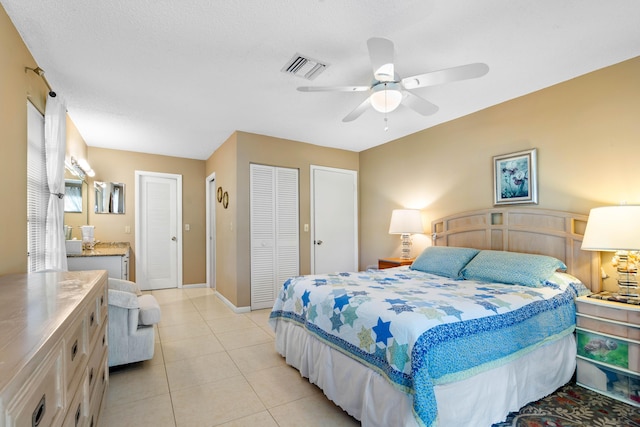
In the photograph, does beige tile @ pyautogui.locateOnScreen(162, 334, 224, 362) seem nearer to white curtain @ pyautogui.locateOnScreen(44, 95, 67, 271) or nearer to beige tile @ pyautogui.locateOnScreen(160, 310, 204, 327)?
beige tile @ pyautogui.locateOnScreen(160, 310, 204, 327)

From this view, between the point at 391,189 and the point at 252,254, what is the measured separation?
89.1 inches

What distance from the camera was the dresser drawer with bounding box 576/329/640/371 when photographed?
2.11 metres

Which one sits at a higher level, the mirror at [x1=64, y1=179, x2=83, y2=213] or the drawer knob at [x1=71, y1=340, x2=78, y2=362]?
the mirror at [x1=64, y1=179, x2=83, y2=213]

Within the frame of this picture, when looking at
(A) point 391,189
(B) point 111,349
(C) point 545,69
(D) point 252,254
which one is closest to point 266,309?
(D) point 252,254

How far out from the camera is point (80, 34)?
6.89 ft

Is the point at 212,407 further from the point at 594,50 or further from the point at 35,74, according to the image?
the point at 594,50

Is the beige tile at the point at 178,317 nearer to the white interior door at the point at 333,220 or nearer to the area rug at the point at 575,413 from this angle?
the white interior door at the point at 333,220

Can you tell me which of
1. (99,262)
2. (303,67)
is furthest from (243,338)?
(303,67)

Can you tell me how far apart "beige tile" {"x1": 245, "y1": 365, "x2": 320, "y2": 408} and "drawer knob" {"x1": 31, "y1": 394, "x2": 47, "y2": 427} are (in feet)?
4.98

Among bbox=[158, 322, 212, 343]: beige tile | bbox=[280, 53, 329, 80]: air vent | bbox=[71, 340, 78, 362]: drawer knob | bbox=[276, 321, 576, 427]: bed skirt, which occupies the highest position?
bbox=[280, 53, 329, 80]: air vent

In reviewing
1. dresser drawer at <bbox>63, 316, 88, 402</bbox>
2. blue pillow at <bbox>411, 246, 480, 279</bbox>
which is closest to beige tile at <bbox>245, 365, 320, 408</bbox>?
dresser drawer at <bbox>63, 316, 88, 402</bbox>

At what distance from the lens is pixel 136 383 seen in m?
2.40

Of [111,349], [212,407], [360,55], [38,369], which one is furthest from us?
[111,349]

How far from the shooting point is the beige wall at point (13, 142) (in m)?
1.92
